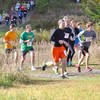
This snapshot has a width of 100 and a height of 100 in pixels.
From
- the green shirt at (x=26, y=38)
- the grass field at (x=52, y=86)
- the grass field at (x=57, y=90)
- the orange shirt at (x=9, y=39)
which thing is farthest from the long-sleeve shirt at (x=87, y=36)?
the orange shirt at (x=9, y=39)

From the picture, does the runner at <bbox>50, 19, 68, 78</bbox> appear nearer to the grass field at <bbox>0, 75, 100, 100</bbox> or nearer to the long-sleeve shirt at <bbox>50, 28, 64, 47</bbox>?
the long-sleeve shirt at <bbox>50, 28, 64, 47</bbox>

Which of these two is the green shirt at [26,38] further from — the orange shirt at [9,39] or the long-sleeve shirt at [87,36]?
the long-sleeve shirt at [87,36]

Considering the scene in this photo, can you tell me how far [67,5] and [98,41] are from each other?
79.1ft

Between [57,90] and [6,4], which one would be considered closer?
[57,90]

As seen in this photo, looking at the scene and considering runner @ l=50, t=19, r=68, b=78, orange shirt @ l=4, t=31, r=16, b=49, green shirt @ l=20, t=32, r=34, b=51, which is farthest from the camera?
orange shirt @ l=4, t=31, r=16, b=49

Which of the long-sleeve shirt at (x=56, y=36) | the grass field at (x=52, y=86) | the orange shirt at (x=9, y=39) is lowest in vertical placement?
the grass field at (x=52, y=86)

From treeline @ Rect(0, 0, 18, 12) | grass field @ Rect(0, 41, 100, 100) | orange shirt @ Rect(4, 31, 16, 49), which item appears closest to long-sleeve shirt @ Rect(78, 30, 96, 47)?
grass field @ Rect(0, 41, 100, 100)

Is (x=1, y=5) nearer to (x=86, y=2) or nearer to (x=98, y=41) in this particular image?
(x=86, y=2)

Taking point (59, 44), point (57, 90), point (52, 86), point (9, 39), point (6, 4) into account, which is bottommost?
point (52, 86)

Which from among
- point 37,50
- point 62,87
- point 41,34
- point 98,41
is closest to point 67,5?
point 41,34

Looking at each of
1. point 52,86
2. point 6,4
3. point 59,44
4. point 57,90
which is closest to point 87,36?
point 59,44

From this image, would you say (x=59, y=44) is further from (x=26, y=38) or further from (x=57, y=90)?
(x=57, y=90)

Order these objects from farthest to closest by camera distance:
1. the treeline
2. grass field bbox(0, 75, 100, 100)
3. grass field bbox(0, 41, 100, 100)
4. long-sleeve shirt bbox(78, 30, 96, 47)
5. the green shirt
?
the treeline → the green shirt → long-sleeve shirt bbox(78, 30, 96, 47) → grass field bbox(0, 41, 100, 100) → grass field bbox(0, 75, 100, 100)

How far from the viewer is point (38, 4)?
44.6 meters
